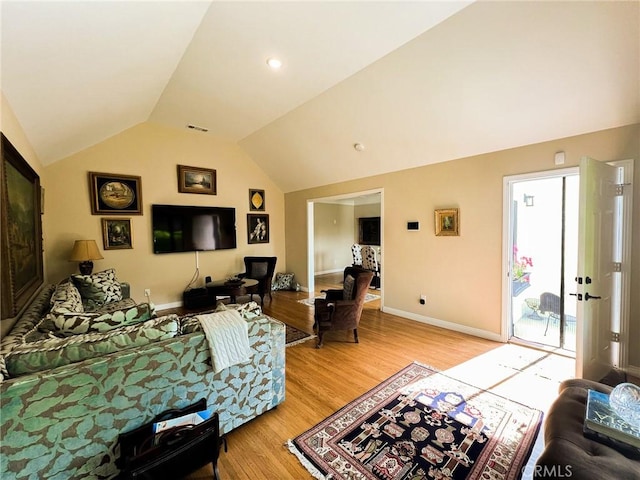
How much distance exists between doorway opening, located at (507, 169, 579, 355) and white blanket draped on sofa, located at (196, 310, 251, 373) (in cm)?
332

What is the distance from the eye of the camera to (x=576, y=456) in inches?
44.8

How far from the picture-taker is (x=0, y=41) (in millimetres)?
1413

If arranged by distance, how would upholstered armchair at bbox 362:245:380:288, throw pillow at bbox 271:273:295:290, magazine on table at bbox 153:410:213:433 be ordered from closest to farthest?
magazine on table at bbox 153:410:213:433 → throw pillow at bbox 271:273:295:290 → upholstered armchair at bbox 362:245:380:288

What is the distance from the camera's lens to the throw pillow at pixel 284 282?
263 inches

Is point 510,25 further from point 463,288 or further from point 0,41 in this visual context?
point 0,41

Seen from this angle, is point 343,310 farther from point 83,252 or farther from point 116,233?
point 116,233

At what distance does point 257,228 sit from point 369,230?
4.17 meters

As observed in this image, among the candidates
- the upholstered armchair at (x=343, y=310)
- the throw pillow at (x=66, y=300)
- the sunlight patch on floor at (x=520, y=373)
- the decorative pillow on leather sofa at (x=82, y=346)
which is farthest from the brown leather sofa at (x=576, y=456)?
the throw pillow at (x=66, y=300)

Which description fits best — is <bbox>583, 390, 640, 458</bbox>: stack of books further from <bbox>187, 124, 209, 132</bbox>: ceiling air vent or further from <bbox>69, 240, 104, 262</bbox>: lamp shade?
<bbox>187, 124, 209, 132</bbox>: ceiling air vent

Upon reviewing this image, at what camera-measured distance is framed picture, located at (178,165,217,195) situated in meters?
5.33

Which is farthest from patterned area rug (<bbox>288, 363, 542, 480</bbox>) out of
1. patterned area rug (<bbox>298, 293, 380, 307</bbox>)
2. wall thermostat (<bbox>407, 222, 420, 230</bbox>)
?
patterned area rug (<bbox>298, 293, 380, 307</bbox>)

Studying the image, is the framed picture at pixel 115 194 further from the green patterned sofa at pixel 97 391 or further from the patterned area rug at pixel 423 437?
the patterned area rug at pixel 423 437

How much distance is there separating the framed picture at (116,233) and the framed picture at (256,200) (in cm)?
241

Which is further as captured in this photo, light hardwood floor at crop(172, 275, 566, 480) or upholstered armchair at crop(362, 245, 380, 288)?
upholstered armchair at crop(362, 245, 380, 288)
